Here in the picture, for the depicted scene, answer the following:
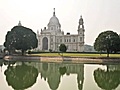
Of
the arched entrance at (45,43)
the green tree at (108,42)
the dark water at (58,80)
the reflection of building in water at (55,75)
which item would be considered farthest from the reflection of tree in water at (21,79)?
the arched entrance at (45,43)

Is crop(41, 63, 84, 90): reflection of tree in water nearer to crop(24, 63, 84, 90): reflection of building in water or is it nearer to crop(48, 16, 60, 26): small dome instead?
crop(24, 63, 84, 90): reflection of building in water

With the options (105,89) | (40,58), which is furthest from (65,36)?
(105,89)

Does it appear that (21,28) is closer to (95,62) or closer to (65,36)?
(95,62)

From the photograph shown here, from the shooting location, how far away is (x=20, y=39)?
3528 centimetres

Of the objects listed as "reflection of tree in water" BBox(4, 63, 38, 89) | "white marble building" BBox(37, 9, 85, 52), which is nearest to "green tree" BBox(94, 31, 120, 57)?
"reflection of tree in water" BBox(4, 63, 38, 89)

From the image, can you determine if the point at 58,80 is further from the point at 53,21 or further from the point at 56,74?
the point at 53,21

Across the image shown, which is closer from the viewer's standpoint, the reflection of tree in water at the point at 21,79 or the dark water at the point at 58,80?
the dark water at the point at 58,80

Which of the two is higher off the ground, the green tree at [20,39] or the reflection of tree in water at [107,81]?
the green tree at [20,39]

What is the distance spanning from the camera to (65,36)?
5859 cm

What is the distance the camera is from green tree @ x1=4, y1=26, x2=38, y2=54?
35219mm

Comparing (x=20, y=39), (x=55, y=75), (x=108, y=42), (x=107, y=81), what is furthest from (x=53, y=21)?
(x=107, y=81)

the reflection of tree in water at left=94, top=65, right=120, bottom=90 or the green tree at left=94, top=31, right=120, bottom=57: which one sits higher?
the green tree at left=94, top=31, right=120, bottom=57

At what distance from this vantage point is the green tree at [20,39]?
35.2 meters

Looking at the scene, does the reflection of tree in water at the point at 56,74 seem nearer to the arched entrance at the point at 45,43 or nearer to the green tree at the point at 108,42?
the green tree at the point at 108,42
